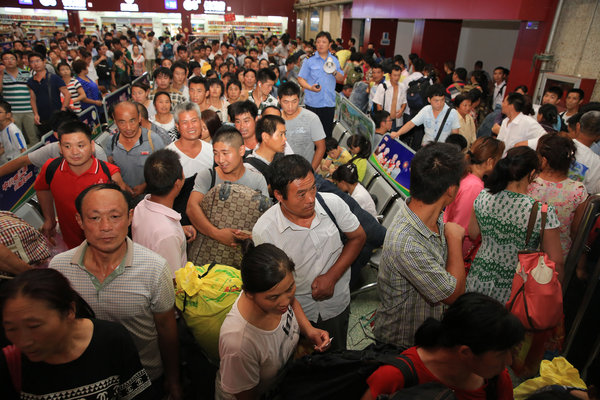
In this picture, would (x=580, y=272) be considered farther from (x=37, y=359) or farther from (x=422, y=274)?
(x=37, y=359)

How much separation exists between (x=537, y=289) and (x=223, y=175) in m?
2.13

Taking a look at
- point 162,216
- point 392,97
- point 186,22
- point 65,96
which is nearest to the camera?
point 162,216

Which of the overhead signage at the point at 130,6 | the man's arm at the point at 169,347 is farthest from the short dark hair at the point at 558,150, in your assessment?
the overhead signage at the point at 130,6

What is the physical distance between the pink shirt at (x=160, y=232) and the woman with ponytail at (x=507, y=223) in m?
1.96

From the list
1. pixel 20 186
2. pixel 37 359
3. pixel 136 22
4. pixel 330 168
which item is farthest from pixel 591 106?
pixel 136 22

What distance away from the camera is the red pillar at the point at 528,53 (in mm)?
6718

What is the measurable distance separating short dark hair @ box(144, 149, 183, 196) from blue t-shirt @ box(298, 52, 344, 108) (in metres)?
4.20

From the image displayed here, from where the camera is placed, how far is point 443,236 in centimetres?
193

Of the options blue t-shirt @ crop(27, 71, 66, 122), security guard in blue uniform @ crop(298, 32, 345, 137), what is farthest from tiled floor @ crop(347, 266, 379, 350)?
blue t-shirt @ crop(27, 71, 66, 122)

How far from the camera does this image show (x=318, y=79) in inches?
238

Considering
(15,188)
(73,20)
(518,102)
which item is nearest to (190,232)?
(15,188)

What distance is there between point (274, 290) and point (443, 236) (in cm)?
96

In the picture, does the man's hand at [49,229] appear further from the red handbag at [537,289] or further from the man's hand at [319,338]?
the red handbag at [537,289]

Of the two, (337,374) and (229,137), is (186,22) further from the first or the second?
(337,374)
